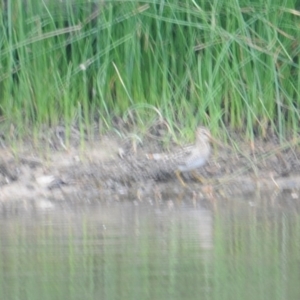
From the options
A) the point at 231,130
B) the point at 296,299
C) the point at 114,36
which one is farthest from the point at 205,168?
the point at 296,299

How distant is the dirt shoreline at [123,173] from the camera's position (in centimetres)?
541

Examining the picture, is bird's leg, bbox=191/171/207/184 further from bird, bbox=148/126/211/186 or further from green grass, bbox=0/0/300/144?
green grass, bbox=0/0/300/144

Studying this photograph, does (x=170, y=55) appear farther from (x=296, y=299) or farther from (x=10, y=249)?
(x=296, y=299)

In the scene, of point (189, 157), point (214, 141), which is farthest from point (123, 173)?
point (214, 141)

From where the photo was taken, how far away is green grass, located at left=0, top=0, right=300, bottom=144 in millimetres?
5801

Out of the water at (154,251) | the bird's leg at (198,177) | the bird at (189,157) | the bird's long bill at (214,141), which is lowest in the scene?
the water at (154,251)

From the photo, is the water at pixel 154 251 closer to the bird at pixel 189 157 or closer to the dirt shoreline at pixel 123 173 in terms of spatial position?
the dirt shoreline at pixel 123 173

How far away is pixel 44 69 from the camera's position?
19.1ft

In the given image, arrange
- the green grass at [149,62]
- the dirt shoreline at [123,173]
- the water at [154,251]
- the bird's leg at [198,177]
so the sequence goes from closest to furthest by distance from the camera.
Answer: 1. the water at [154,251]
2. the dirt shoreline at [123,173]
3. the bird's leg at [198,177]
4. the green grass at [149,62]

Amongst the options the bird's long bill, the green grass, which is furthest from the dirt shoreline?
the green grass

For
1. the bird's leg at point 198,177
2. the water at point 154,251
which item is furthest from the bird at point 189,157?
the water at point 154,251

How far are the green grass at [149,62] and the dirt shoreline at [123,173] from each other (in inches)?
6.2

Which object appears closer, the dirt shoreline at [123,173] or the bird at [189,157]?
the dirt shoreline at [123,173]

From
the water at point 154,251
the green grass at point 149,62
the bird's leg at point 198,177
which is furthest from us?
the green grass at point 149,62
